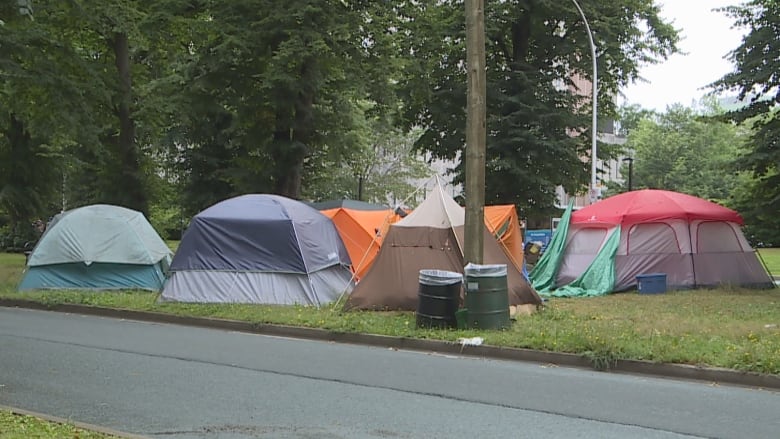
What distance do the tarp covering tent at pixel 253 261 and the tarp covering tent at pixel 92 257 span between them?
8.62 ft

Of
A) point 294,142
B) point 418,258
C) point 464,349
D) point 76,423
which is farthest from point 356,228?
point 76,423

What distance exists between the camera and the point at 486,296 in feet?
38.2

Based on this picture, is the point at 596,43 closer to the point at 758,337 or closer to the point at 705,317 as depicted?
the point at 705,317

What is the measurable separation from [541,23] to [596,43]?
2222mm

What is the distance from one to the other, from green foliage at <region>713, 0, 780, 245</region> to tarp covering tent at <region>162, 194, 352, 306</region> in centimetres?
1093

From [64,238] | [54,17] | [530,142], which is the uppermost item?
[54,17]

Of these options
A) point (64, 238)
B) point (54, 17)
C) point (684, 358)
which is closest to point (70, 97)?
point (64, 238)

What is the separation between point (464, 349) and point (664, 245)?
11.1 meters

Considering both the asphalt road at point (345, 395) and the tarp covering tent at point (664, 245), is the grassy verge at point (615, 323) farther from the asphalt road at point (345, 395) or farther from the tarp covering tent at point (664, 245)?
the tarp covering tent at point (664, 245)

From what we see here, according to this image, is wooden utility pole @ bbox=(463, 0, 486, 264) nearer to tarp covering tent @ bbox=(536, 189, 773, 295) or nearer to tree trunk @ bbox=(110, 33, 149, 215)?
tarp covering tent @ bbox=(536, 189, 773, 295)

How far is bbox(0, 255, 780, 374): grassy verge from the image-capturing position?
957 centimetres

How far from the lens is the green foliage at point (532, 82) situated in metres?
27.4

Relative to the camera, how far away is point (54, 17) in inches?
933

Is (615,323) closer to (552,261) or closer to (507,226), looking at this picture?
(507,226)
